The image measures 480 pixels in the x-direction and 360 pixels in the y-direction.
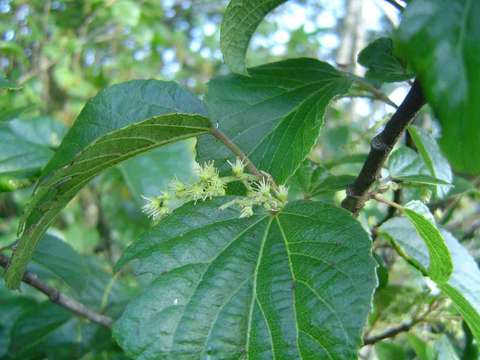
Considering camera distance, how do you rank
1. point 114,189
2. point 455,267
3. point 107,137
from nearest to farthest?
1. point 107,137
2. point 455,267
3. point 114,189

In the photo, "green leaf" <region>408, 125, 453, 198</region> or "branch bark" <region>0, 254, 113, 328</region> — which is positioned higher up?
"green leaf" <region>408, 125, 453, 198</region>

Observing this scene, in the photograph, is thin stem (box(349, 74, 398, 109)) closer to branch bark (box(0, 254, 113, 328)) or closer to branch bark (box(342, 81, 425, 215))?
branch bark (box(342, 81, 425, 215))

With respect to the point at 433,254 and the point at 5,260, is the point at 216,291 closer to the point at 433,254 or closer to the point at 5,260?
the point at 433,254

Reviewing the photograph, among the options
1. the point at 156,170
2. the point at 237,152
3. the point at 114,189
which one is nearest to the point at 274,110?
the point at 237,152

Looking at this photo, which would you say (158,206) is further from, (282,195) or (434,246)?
(434,246)

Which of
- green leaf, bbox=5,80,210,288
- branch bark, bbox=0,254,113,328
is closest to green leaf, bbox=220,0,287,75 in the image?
green leaf, bbox=5,80,210,288

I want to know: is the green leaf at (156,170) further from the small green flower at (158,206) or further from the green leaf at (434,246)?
the green leaf at (434,246)
